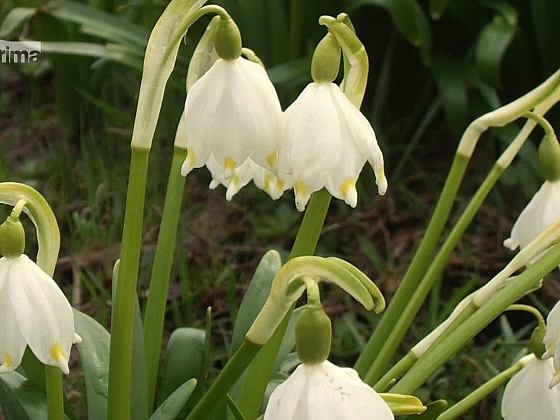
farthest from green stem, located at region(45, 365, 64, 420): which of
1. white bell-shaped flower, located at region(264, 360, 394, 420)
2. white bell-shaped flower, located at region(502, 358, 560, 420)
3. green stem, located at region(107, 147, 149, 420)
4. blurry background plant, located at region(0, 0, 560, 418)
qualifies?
blurry background plant, located at region(0, 0, 560, 418)

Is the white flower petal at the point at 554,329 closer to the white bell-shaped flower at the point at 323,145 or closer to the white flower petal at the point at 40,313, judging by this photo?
the white bell-shaped flower at the point at 323,145

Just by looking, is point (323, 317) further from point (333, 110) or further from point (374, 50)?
point (374, 50)

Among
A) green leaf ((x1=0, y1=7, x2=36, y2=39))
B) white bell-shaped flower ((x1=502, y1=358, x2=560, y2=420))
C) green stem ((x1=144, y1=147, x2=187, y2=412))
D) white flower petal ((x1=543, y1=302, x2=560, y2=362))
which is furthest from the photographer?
green leaf ((x1=0, y1=7, x2=36, y2=39))

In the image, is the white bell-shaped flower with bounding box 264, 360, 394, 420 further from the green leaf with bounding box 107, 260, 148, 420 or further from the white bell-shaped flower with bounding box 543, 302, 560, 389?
the green leaf with bounding box 107, 260, 148, 420

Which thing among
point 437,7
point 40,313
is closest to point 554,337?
point 40,313

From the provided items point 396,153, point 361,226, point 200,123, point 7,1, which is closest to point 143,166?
point 200,123

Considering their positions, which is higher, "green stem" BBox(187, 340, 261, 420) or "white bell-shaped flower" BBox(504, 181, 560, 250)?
"white bell-shaped flower" BBox(504, 181, 560, 250)

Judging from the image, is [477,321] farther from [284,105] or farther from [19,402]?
[284,105]
